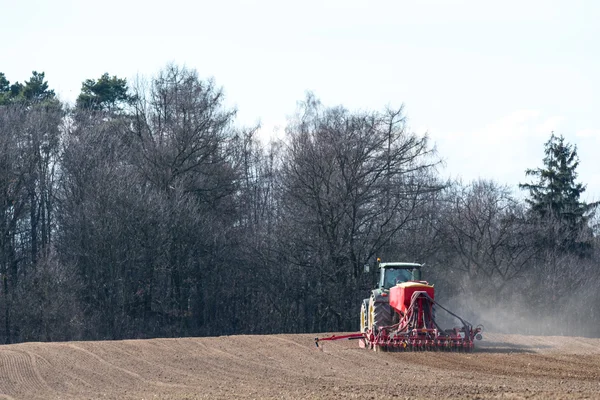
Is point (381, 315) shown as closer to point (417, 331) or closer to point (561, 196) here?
point (417, 331)

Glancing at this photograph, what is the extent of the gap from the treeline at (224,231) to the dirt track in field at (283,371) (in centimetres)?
1535

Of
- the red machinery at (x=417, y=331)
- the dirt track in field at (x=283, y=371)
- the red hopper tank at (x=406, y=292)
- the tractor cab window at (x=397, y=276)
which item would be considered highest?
the tractor cab window at (x=397, y=276)

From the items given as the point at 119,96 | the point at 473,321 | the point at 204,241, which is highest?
the point at 119,96

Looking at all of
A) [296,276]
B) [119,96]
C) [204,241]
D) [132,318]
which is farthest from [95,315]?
[119,96]

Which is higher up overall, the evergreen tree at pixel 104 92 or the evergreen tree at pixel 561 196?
the evergreen tree at pixel 104 92

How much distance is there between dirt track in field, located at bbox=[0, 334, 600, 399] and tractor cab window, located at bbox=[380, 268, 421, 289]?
1903 millimetres

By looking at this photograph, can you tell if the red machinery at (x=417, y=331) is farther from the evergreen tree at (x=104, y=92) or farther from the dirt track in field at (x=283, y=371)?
the evergreen tree at (x=104, y=92)

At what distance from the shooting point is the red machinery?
1981 centimetres

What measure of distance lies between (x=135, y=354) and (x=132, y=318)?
61.0 ft

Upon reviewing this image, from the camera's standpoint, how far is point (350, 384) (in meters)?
14.9

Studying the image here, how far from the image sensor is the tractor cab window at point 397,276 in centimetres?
2236

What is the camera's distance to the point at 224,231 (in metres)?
40.5

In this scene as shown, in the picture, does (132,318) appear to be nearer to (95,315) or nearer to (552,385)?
(95,315)

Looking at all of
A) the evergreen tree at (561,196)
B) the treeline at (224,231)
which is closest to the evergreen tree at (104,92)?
the treeline at (224,231)
